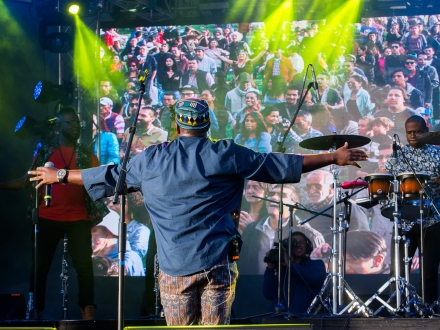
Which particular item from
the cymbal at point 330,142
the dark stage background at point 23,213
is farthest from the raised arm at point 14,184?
the cymbal at point 330,142

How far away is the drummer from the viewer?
709 centimetres

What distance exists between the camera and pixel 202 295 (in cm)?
370

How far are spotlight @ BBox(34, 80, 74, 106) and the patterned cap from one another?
493 cm

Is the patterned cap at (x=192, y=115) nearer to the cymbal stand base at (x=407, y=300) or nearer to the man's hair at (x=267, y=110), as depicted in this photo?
the cymbal stand base at (x=407, y=300)

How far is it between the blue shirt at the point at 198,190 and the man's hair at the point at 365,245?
581 cm

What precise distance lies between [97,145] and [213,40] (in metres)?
2.41

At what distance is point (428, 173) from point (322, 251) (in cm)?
275

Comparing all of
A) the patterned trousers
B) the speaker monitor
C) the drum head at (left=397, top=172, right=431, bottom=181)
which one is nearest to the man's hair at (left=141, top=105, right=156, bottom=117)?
the speaker monitor

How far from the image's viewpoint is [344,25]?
33.0 feet

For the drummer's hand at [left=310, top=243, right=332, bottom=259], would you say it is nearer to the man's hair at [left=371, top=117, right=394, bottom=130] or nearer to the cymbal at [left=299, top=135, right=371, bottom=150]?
the man's hair at [left=371, top=117, right=394, bottom=130]

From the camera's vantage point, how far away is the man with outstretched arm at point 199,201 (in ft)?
12.1

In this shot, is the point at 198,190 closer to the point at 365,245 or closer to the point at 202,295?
the point at 202,295

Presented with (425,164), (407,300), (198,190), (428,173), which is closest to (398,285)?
(407,300)

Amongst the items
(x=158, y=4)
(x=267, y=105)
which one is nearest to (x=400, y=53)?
(x=267, y=105)
